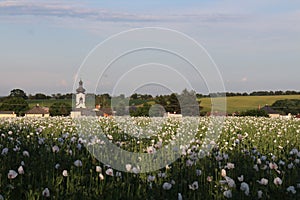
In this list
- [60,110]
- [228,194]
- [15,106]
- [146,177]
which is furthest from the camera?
[15,106]

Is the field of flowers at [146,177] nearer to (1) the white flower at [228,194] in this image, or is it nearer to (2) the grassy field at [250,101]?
(1) the white flower at [228,194]

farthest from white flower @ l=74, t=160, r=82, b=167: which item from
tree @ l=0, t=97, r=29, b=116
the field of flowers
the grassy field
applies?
the grassy field

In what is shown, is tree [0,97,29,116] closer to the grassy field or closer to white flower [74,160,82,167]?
the grassy field

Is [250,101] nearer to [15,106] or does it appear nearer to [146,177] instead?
[15,106]

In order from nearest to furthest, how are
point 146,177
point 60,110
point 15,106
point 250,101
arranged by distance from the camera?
point 146,177 → point 60,110 → point 15,106 → point 250,101

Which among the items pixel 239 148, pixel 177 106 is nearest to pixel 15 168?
pixel 239 148

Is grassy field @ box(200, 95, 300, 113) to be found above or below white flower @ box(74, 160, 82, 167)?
above

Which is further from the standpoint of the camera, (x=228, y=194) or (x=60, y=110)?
(x=60, y=110)

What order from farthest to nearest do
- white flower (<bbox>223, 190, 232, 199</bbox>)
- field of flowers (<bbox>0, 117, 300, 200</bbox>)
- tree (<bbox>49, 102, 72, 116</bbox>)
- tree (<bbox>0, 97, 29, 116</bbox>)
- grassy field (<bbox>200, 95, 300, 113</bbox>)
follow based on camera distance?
grassy field (<bbox>200, 95, 300, 113</bbox>), tree (<bbox>0, 97, 29, 116</bbox>), tree (<bbox>49, 102, 72, 116</bbox>), field of flowers (<bbox>0, 117, 300, 200</bbox>), white flower (<bbox>223, 190, 232, 199</bbox>)

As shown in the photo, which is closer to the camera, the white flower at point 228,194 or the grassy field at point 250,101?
the white flower at point 228,194

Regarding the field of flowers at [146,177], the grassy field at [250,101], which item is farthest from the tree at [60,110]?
the grassy field at [250,101]

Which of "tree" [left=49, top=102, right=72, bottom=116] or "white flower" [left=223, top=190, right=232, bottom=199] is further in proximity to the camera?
"tree" [left=49, top=102, right=72, bottom=116]

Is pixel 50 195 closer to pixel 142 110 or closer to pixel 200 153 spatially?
pixel 200 153

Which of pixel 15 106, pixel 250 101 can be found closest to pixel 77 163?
pixel 15 106
